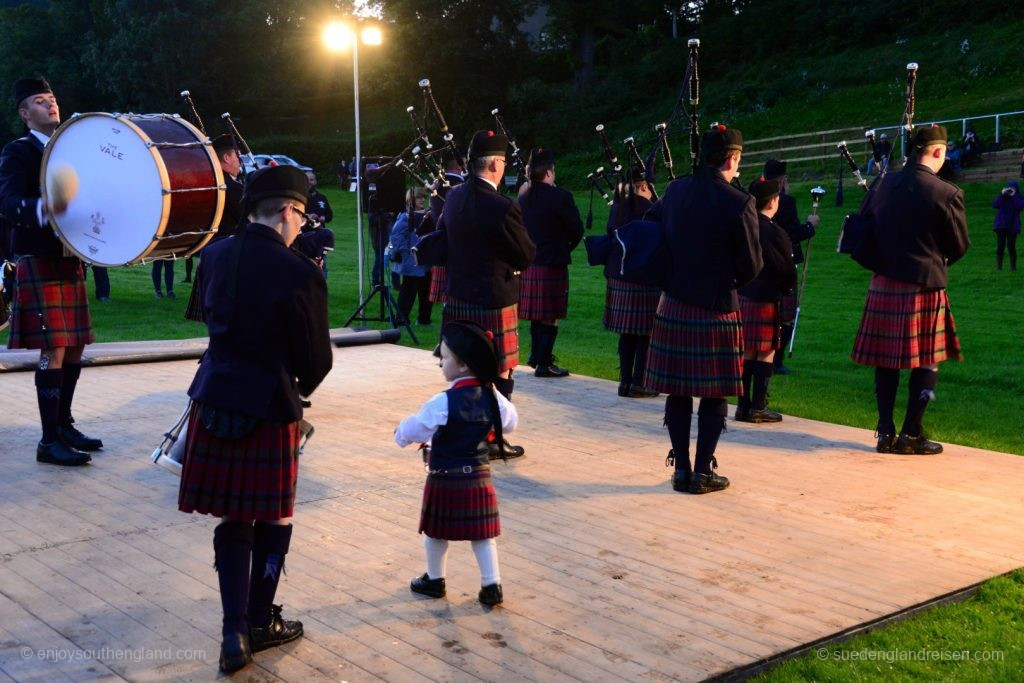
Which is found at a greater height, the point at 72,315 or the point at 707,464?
the point at 72,315

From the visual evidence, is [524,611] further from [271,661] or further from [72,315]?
[72,315]

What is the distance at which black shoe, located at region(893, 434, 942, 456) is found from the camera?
6.43 m

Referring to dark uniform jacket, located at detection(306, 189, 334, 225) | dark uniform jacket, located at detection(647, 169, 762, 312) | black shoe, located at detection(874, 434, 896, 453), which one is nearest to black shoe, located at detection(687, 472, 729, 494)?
dark uniform jacket, located at detection(647, 169, 762, 312)

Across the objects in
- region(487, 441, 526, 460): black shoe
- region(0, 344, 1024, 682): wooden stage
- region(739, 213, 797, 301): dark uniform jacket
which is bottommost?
region(0, 344, 1024, 682): wooden stage

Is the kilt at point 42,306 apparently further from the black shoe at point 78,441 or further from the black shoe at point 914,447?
the black shoe at point 914,447

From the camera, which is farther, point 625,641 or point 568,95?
point 568,95

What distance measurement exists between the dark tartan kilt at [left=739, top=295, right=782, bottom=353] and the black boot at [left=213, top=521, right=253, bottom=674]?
428 centimetres

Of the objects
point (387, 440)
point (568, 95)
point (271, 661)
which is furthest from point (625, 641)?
point (568, 95)

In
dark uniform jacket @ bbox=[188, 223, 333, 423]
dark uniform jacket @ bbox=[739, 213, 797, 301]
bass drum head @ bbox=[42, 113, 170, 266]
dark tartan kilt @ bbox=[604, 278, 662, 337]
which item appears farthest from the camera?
dark tartan kilt @ bbox=[604, 278, 662, 337]

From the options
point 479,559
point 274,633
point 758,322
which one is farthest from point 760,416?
point 274,633

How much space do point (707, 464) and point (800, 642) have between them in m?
1.89

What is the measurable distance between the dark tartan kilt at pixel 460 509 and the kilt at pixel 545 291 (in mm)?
4708

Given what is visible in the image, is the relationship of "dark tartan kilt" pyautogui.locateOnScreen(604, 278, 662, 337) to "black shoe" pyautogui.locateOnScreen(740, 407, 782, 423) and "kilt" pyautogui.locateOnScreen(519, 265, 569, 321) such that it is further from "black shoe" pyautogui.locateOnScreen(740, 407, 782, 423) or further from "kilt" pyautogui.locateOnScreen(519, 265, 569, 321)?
"black shoe" pyautogui.locateOnScreen(740, 407, 782, 423)

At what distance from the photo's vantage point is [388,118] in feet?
153
